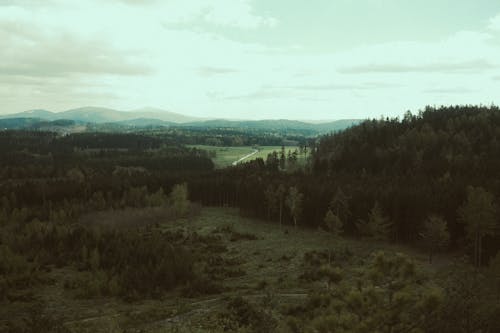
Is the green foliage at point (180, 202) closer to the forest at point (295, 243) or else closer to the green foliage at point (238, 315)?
the forest at point (295, 243)

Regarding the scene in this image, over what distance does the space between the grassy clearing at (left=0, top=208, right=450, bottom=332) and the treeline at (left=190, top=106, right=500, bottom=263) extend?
784cm

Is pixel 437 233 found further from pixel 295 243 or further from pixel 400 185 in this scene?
pixel 400 185

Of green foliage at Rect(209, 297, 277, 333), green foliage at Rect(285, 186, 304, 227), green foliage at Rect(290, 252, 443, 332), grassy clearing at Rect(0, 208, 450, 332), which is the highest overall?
green foliage at Rect(290, 252, 443, 332)

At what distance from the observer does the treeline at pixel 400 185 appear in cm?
8888

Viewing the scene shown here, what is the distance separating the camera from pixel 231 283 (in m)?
66.6

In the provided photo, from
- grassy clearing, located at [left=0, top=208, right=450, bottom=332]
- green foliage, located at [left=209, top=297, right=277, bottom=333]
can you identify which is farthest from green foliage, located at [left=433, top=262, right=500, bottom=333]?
green foliage, located at [left=209, top=297, right=277, bottom=333]

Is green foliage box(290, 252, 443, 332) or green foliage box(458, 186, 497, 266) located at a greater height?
green foliage box(290, 252, 443, 332)

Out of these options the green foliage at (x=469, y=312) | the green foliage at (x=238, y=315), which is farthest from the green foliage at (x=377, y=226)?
the green foliage at (x=469, y=312)

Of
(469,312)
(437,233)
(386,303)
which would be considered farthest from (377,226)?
(469,312)

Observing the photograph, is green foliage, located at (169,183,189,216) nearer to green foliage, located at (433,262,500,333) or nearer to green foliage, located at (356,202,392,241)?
green foliage, located at (356,202,392,241)

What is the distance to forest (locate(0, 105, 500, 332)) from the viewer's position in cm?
2109

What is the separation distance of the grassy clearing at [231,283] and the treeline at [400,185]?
7.84 m

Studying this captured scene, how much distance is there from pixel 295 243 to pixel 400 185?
40527 mm

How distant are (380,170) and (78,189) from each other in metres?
116
